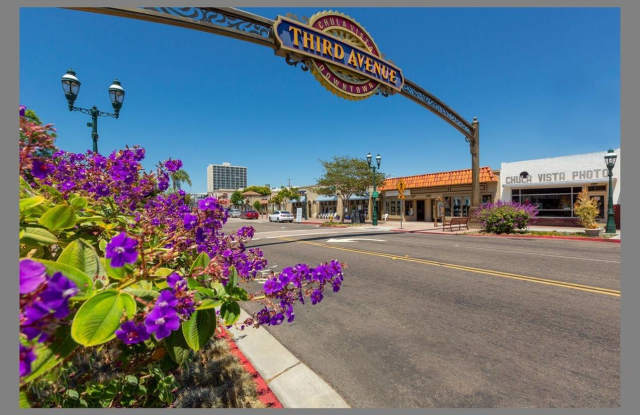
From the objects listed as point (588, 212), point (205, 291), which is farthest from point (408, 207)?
point (205, 291)

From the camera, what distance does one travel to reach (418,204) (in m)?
31.0

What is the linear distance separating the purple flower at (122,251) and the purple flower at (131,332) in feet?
0.81

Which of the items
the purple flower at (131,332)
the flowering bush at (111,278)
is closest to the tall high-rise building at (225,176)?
the flowering bush at (111,278)

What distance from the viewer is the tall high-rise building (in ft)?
561

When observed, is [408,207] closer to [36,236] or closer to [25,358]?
[36,236]

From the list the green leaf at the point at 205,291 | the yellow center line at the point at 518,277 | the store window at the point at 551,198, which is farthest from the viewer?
the store window at the point at 551,198

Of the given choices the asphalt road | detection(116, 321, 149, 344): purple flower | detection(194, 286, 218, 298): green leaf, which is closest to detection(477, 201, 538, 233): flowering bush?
the asphalt road

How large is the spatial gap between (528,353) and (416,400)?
1719mm

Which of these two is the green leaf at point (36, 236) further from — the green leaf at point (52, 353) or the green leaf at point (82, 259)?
the green leaf at point (52, 353)

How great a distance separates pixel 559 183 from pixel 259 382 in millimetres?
27160

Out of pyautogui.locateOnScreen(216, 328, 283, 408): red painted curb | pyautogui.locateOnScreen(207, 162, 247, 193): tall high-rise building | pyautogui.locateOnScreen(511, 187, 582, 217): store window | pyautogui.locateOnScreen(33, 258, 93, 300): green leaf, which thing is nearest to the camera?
pyautogui.locateOnScreen(33, 258, 93, 300): green leaf

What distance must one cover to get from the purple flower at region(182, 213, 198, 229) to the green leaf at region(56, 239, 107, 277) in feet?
1.79

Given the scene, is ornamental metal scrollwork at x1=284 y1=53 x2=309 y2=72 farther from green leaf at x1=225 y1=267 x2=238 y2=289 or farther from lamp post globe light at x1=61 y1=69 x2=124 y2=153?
green leaf at x1=225 y1=267 x2=238 y2=289

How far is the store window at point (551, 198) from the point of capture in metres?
20.6
